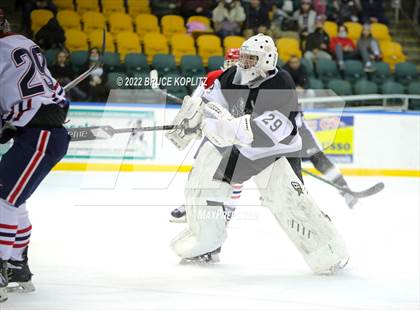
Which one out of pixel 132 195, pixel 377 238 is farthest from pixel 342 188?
pixel 132 195

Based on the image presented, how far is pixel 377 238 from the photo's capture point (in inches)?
198

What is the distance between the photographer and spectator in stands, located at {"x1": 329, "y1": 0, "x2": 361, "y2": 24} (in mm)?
9688

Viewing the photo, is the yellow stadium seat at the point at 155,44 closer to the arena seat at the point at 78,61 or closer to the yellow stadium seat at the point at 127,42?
the yellow stadium seat at the point at 127,42

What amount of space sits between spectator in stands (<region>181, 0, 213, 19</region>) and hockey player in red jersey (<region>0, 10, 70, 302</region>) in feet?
18.3

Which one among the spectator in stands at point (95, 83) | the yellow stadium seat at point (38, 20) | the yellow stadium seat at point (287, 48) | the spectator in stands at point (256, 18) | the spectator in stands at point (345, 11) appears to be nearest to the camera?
the yellow stadium seat at point (38, 20)

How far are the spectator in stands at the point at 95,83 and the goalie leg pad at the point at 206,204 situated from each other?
6.60ft

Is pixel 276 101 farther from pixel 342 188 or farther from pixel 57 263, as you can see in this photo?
pixel 342 188

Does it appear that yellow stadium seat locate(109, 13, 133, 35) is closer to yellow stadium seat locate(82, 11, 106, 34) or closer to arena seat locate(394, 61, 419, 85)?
yellow stadium seat locate(82, 11, 106, 34)

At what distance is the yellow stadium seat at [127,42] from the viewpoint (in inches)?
279

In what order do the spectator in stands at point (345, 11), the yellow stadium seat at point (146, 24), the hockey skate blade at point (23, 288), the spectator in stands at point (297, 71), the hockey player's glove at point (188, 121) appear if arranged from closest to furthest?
the hockey skate blade at point (23, 288) < the hockey player's glove at point (188, 121) < the spectator in stands at point (297, 71) < the yellow stadium seat at point (146, 24) < the spectator in stands at point (345, 11)

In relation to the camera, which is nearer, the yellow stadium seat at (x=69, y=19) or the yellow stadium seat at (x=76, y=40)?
the yellow stadium seat at (x=76, y=40)

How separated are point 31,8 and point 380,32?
18.5ft

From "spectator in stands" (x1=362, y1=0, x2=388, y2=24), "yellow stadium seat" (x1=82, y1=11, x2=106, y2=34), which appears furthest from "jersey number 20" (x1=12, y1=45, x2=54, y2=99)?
"spectator in stands" (x1=362, y1=0, x2=388, y2=24)

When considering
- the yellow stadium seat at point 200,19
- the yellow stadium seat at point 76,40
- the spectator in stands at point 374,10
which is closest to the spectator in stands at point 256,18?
the yellow stadium seat at point 200,19
